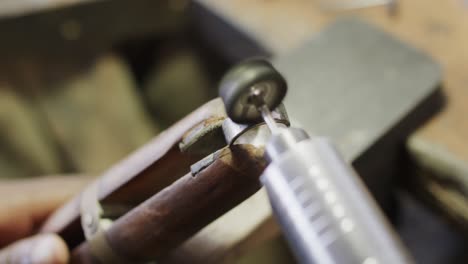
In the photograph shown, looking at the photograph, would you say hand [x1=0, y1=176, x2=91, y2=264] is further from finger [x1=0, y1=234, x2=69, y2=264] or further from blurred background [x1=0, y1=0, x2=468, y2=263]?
blurred background [x1=0, y1=0, x2=468, y2=263]

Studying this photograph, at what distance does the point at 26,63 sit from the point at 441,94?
603mm

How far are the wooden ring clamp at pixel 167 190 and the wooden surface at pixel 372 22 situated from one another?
7cm

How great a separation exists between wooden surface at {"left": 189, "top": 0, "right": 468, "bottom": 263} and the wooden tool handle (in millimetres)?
68

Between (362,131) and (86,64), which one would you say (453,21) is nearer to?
(362,131)

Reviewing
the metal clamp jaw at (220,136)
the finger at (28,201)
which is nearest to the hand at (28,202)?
the finger at (28,201)

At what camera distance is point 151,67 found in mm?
933

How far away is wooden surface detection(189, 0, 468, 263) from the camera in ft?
1.45

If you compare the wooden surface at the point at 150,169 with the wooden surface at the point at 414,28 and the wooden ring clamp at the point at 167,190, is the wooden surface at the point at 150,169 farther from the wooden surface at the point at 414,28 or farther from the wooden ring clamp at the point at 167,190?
the wooden surface at the point at 414,28

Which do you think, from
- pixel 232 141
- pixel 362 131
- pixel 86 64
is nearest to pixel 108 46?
pixel 86 64

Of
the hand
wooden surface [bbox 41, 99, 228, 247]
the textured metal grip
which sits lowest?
the textured metal grip

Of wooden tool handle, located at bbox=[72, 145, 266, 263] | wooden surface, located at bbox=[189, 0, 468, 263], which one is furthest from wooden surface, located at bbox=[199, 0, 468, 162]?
wooden tool handle, located at bbox=[72, 145, 266, 263]

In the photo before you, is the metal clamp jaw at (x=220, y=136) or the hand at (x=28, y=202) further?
the hand at (x=28, y=202)

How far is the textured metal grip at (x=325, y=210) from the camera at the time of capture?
220 millimetres

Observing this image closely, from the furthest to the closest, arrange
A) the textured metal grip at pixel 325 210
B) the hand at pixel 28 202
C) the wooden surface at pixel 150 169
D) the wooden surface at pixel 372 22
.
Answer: the hand at pixel 28 202
the wooden surface at pixel 372 22
the wooden surface at pixel 150 169
the textured metal grip at pixel 325 210
